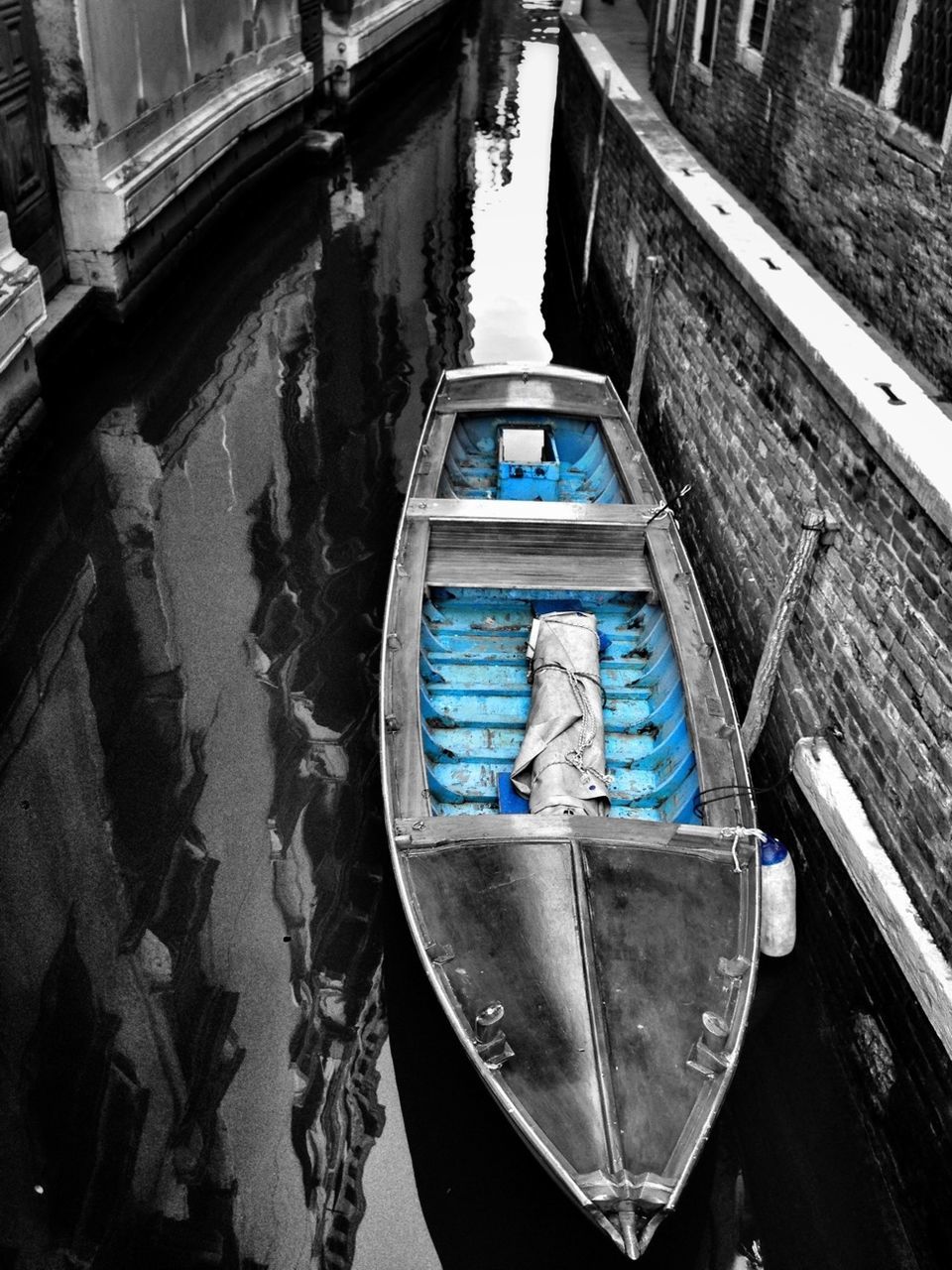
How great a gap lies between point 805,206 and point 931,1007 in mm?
6324

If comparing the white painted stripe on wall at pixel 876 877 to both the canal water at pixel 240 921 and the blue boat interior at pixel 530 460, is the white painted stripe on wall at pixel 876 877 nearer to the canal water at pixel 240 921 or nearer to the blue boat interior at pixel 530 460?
the canal water at pixel 240 921

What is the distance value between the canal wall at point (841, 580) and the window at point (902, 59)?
1.09 meters

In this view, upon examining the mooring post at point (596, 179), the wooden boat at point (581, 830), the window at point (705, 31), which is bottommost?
the wooden boat at point (581, 830)

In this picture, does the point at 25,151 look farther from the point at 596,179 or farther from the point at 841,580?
the point at 841,580

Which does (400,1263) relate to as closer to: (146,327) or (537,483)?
(537,483)

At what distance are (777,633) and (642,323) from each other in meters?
4.64

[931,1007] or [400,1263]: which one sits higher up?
[931,1007]

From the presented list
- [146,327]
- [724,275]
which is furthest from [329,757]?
[146,327]

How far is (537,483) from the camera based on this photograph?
7484 millimetres

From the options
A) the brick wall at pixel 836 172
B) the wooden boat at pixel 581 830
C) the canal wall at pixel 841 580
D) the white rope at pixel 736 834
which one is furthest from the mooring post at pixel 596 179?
the white rope at pixel 736 834

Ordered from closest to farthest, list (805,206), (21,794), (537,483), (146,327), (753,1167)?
(753,1167) < (21,794) < (537,483) < (805,206) < (146,327)

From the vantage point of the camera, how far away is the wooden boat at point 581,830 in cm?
363

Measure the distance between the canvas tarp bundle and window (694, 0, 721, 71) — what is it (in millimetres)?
7641

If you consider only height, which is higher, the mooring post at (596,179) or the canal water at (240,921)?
the mooring post at (596,179)
